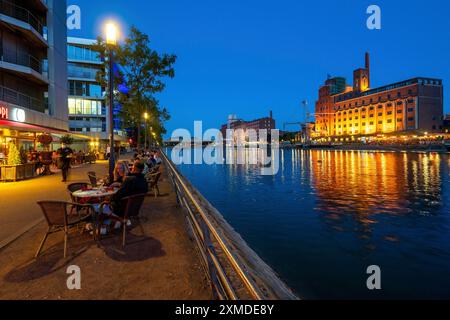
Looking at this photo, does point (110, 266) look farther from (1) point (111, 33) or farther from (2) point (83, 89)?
(2) point (83, 89)

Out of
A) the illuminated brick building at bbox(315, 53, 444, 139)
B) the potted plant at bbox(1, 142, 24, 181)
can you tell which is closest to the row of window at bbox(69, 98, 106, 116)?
the potted plant at bbox(1, 142, 24, 181)

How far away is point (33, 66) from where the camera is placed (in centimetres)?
2519

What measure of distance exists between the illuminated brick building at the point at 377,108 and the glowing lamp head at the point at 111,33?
4030 inches

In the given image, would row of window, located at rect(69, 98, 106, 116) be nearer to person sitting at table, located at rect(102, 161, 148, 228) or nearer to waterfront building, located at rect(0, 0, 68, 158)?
waterfront building, located at rect(0, 0, 68, 158)

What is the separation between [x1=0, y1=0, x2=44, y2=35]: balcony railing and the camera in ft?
73.0

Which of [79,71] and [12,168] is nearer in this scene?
[12,168]

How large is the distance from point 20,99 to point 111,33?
1904 cm

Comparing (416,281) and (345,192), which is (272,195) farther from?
(416,281)

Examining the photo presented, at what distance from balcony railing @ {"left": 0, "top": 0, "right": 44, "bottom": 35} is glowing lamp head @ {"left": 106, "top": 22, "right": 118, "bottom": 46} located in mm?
19517

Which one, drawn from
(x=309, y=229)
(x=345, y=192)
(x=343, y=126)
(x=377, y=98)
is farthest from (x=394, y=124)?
(x=309, y=229)

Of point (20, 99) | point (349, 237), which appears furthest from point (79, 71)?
point (349, 237)
